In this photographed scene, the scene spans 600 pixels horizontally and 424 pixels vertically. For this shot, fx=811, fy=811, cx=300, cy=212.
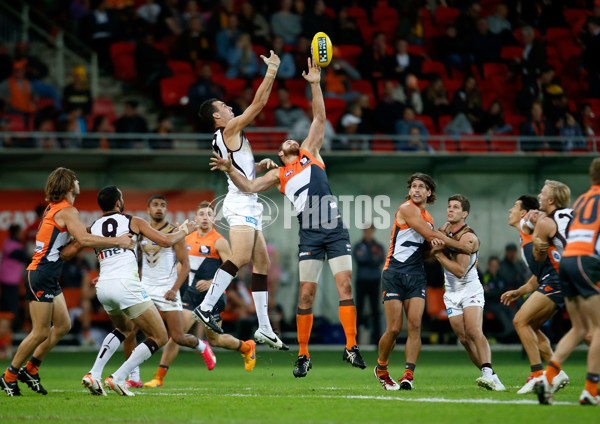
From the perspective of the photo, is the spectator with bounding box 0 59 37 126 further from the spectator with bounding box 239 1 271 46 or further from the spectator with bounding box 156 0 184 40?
the spectator with bounding box 239 1 271 46

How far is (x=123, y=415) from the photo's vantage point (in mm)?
7531

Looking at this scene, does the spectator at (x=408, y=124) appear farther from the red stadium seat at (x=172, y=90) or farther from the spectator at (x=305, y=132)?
the red stadium seat at (x=172, y=90)

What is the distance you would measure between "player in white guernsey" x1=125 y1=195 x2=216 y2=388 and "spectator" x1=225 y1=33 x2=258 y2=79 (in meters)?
8.77

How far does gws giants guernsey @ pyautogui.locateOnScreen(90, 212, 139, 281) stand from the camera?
920 cm

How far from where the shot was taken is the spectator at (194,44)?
19734 millimetres

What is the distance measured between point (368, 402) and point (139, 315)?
285 centimetres

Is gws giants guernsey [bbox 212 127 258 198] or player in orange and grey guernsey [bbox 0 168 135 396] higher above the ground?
gws giants guernsey [bbox 212 127 258 198]

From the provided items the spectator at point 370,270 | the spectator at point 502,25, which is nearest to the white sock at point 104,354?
the spectator at point 370,270

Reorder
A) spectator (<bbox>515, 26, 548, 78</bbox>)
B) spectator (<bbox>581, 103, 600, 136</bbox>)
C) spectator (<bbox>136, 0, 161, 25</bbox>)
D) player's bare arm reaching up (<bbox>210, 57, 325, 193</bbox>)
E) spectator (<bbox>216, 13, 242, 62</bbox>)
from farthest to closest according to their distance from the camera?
1. spectator (<bbox>515, 26, 548, 78</bbox>)
2. spectator (<bbox>136, 0, 161, 25</bbox>)
3. spectator (<bbox>216, 13, 242, 62</bbox>)
4. spectator (<bbox>581, 103, 600, 136</bbox>)
5. player's bare arm reaching up (<bbox>210, 57, 325, 193</bbox>)

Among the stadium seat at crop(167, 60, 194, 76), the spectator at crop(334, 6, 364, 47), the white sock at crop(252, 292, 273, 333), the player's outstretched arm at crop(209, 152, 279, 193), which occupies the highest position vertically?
the spectator at crop(334, 6, 364, 47)

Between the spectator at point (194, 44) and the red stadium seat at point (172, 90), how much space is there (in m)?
0.77

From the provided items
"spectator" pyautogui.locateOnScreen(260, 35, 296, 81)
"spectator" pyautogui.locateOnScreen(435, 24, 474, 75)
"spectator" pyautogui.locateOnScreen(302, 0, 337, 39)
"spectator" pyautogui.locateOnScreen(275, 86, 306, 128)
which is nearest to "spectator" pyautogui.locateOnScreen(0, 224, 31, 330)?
"spectator" pyautogui.locateOnScreen(275, 86, 306, 128)

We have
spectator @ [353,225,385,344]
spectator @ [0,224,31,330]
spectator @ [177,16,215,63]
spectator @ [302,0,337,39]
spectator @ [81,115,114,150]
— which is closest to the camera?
spectator @ [0,224,31,330]

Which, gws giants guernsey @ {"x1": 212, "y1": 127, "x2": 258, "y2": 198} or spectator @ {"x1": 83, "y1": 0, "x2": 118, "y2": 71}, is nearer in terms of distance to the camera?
gws giants guernsey @ {"x1": 212, "y1": 127, "x2": 258, "y2": 198}
